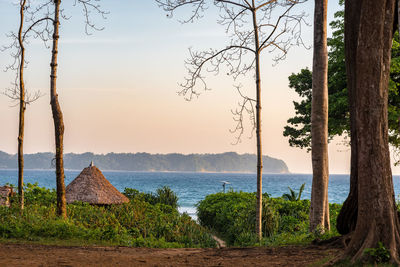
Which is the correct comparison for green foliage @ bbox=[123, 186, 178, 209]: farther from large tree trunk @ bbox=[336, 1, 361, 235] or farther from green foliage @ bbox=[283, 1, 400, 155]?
large tree trunk @ bbox=[336, 1, 361, 235]

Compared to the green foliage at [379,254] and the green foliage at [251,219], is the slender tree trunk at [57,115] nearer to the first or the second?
the green foliage at [251,219]

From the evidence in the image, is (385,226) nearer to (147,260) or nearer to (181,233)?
(147,260)

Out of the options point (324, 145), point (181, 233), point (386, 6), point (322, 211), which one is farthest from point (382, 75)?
point (181, 233)

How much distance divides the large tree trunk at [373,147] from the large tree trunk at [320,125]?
12.8 feet

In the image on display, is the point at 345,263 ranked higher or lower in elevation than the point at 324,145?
lower

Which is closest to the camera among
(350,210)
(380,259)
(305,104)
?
(380,259)

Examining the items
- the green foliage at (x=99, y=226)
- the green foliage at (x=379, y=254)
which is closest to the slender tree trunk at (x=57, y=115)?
the green foliage at (x=99, y=226)

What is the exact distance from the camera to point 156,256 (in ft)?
27.1

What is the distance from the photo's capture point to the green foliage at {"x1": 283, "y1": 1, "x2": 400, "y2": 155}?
62.4 feet

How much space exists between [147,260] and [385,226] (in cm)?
405

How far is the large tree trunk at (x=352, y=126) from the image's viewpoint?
8656 mm

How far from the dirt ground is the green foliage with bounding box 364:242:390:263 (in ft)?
3.45

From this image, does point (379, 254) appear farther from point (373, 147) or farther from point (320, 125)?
point (320, 125)

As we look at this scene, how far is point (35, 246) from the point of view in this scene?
9.45m
